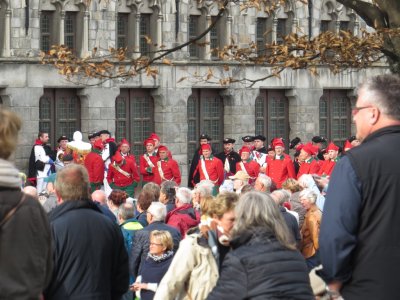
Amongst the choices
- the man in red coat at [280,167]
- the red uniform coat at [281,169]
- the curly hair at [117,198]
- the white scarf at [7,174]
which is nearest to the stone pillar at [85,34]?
the man in red coat at [280,167]

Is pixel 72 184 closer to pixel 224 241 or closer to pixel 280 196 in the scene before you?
pixel 224 241

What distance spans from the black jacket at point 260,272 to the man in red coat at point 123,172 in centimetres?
2002

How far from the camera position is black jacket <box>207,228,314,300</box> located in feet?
26.0

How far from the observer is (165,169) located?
28.3 m

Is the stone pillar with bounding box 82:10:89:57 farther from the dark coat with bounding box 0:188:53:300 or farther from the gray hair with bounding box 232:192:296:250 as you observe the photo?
the dark coat with bounding box 0:188:53:300

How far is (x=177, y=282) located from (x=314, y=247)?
5361 millimetres

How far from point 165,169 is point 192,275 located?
1883cm

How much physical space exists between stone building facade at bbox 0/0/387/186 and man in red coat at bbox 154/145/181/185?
A: 424 centimetres

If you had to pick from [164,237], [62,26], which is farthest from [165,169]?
[164,237]

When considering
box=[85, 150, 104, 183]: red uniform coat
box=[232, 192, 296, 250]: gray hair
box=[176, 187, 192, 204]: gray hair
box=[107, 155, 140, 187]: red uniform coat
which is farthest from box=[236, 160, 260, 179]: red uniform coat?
→ box=[232, 192, 296, 250]: gray hair

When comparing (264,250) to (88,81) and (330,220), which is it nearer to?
(330,220)

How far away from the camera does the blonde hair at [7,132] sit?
6.79 meters

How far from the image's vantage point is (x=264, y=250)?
26.3ft

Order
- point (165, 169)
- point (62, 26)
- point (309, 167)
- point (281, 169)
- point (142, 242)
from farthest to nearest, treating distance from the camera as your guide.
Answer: point (62, 26), point (165, 169), point (281, 169), point (309, 167), point (142, 242)
